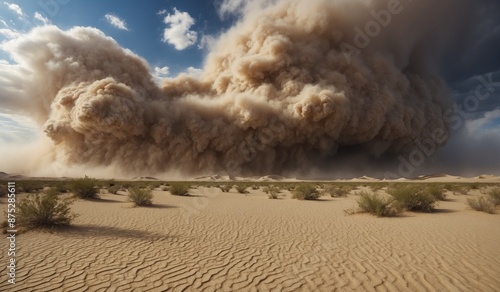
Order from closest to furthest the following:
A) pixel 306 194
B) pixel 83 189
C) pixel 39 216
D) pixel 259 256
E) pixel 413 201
A: pixel 259 256 → pixel 39 216 → pixel 413 201 → pixel 83 189 → pixel 306 194

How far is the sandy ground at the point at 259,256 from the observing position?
3922mm

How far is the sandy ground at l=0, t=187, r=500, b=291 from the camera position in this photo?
3.92 metres

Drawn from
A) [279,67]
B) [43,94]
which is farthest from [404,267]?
[43,94]

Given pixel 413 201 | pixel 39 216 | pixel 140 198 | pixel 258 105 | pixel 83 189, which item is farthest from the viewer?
pixel 258 105

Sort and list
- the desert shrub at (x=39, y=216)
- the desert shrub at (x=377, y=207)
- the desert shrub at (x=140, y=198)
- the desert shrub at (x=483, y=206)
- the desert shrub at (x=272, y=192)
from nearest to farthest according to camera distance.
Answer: the desert shrub at (x=39, y=216), the desert shrub at (x=377, y=207), the desert shrub at (x=483, y=206), the desert shrub at (x=140, y=198), the desert shrub at (x=272, y=192)

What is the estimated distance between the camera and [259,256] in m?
5.26

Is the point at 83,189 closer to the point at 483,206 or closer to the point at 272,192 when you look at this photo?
the point at 272,192

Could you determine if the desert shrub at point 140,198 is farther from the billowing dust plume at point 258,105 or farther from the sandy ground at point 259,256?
the billowing dust plume at point 258,105

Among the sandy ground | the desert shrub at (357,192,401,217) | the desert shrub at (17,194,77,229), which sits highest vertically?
the desert shrub at (17,194,77,229)

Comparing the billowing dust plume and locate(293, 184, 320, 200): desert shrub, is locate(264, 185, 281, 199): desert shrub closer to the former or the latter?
locate(293, 184, 320, 200): desert shrub

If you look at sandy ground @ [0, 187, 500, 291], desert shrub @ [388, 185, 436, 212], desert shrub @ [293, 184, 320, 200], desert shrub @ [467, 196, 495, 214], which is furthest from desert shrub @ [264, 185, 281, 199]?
desert shrub @ [467, 196, 495, 214]


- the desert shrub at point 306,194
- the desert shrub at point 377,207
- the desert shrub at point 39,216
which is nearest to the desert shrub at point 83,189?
the desert shrub at point 39,216

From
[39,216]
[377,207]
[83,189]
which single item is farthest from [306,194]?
[39,216]

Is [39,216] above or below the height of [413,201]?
above
